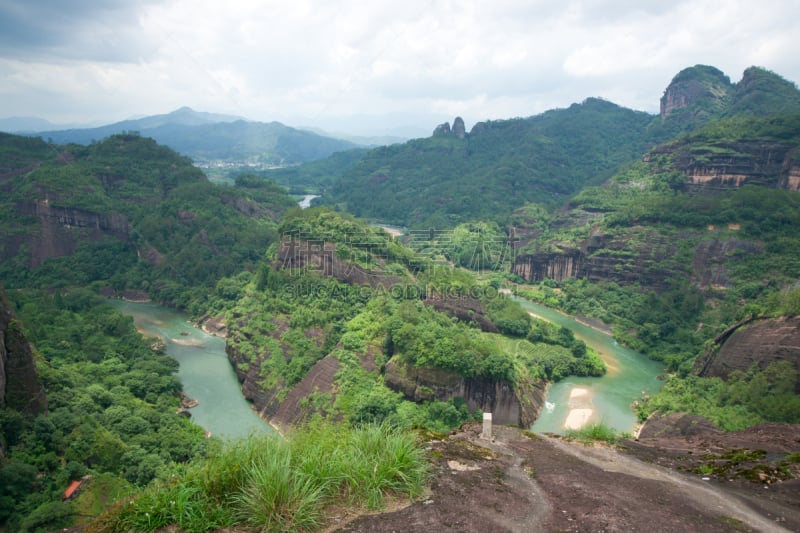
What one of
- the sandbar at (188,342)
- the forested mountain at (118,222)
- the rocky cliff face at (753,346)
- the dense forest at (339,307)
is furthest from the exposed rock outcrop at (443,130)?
the rocky cliff face at (753,346)

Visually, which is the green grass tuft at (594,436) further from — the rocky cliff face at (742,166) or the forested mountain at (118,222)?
the rocky cliff face at (742,166)

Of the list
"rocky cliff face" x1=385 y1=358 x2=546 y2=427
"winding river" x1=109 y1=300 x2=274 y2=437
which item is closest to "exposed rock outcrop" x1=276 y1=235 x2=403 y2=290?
"winding river" x1=109 y1=300 x2=274 y2=437

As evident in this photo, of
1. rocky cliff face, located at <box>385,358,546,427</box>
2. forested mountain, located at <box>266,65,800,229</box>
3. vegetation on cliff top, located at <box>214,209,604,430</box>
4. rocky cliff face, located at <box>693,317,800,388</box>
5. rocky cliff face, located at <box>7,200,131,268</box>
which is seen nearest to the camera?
rocky cliff face, located at <box>385,358,546,427</box>

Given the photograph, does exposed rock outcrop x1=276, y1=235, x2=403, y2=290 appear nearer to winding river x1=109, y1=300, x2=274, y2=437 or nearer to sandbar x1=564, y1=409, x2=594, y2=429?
winding river x1=109, y1=300, x2=274, y2=437

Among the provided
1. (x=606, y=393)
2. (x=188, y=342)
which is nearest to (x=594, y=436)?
(x=606, y=393)

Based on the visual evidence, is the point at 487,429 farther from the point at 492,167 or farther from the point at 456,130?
the point at 456,130

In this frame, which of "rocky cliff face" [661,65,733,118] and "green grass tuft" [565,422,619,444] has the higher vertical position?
"rocky cliff face" [661,65,733,118]
